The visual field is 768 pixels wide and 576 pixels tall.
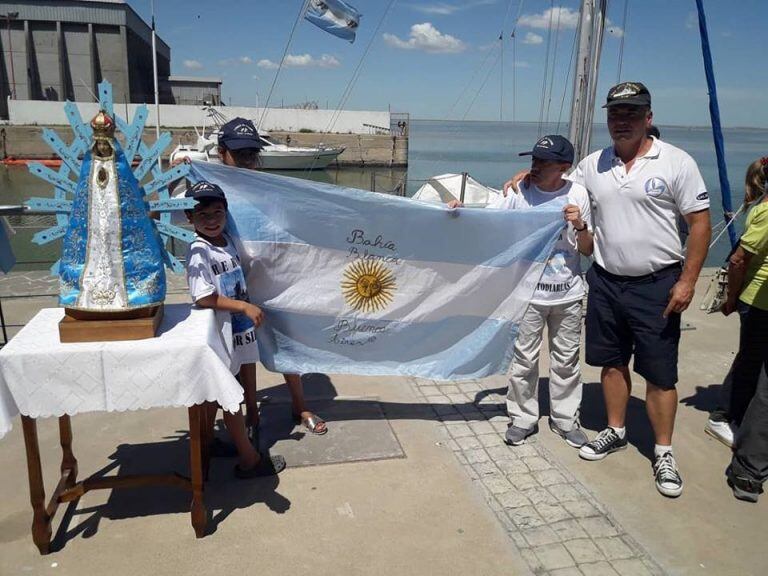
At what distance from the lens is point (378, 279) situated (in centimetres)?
393

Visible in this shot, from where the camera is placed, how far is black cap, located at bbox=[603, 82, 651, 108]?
323 centimetres

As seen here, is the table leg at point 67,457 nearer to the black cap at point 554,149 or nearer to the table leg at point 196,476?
the table leg at point 196,476

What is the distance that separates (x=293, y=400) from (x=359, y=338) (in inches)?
26.1

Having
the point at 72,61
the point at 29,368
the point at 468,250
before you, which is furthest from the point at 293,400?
the point at 72,61

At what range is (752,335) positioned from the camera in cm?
371

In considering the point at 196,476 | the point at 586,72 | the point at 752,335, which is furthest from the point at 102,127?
the point at 586,72

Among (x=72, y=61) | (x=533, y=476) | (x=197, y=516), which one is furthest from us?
(x=72, y=61)

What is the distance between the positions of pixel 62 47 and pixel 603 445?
51.4 meters

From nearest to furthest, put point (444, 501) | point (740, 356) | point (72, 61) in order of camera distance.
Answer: point (444, 501) → point (740, 356) → point (72, 61)

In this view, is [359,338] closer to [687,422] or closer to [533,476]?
[533,476]

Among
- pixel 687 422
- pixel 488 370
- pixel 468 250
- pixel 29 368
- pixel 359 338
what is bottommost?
pixel 687 422

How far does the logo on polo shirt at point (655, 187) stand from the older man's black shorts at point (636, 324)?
47cm

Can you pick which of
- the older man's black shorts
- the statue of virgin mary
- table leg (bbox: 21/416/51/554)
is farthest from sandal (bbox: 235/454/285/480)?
the older man's black shorts

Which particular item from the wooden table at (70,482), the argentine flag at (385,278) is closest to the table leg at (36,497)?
the wooden table at (70,482)
